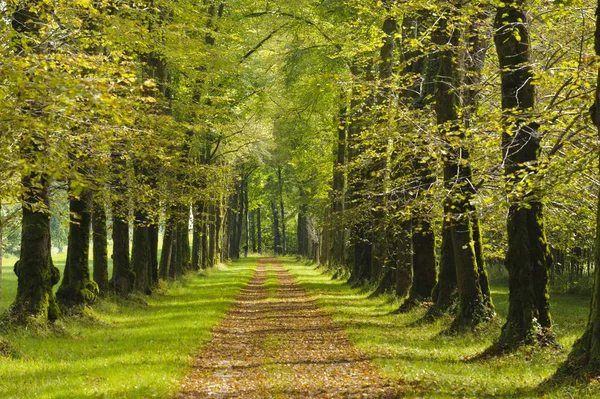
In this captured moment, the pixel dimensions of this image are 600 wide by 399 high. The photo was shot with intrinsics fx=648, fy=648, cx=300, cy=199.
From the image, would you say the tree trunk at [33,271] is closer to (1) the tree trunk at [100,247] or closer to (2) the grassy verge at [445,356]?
(1) the tree trunk at [100,247]

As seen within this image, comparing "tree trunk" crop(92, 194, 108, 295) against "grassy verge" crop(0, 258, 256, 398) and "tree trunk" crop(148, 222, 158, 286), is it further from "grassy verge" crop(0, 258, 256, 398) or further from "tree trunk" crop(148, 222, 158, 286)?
"tree trunk" crop(148, 222, 158, 286)

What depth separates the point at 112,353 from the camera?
493 inches

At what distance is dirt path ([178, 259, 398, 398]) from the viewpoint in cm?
957

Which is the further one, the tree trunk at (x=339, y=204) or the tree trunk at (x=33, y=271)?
the tree trunk at (x=339, y=204)

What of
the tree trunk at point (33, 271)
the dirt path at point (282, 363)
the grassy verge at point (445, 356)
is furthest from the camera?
the tree trunk at point (33, 271)

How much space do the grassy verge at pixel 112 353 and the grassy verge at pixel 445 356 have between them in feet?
12.0

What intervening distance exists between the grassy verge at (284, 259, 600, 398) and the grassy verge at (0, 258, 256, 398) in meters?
3.65

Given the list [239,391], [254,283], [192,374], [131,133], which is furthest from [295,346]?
[254,283]

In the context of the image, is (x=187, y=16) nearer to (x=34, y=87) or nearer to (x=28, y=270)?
(x=28, y=270)

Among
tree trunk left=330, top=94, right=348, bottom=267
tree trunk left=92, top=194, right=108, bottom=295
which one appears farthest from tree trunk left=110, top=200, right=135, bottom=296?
tree trunk left=330, top=94, right=348, bottom=267

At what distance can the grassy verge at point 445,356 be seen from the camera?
904 centimetres

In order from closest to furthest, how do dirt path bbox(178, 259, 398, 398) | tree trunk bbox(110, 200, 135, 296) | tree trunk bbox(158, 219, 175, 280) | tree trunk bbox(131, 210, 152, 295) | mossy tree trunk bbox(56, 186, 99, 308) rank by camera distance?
dirt path bbox(178, 259, 398, 398) < mossy tree trunk bbox(56, 186, 99, 308) < tree trunk bbox(110, 200, 135, 296) < tree trunk bbox(131, 210, 152, 295) < tree trunk bbox(158, 219, 175, 280)

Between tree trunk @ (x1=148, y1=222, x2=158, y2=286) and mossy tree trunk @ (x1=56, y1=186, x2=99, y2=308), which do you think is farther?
tree trunk @ (x1=148, y1=222, x2=158, y2=286)

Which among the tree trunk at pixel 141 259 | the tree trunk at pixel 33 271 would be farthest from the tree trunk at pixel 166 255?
the tree trunk at pixel 33 271
